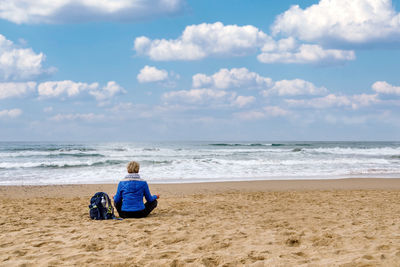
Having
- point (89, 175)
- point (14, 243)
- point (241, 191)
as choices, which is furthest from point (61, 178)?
point (14, 243)

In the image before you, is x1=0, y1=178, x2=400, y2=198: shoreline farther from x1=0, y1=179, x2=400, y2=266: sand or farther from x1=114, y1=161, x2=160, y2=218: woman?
x1=114, y1=161, x2=160, y2=218: woman

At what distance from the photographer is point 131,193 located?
6.49 metres

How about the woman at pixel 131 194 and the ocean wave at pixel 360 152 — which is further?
the ocean wave at pixel 360 152

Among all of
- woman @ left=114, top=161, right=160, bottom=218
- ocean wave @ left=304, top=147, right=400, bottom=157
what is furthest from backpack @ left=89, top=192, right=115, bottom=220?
ocean wave @ left=304, top=147, right=400, bottom=157

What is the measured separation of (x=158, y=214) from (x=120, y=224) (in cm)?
131

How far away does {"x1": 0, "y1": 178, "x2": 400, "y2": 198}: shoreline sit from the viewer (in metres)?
11.1

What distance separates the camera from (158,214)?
7.13 metres

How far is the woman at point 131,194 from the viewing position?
6.44m

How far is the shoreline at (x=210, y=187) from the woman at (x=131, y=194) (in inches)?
171

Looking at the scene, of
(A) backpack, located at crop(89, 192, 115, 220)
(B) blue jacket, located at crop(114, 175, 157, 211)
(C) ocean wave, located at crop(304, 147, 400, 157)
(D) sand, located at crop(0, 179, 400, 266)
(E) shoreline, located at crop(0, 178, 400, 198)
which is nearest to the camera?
(D) sand, located at crop(0, 179, 400, 266)

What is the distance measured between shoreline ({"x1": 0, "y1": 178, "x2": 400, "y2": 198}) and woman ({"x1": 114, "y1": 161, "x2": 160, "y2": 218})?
14.2ft

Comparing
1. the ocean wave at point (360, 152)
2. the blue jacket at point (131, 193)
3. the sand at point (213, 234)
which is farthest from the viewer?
the ocean wave at point (360, 152)

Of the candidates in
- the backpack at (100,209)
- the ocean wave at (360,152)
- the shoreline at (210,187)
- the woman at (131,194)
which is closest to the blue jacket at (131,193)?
the woman at (131,194)

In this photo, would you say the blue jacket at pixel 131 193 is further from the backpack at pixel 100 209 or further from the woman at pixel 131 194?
the backpack at pixel 100 209
